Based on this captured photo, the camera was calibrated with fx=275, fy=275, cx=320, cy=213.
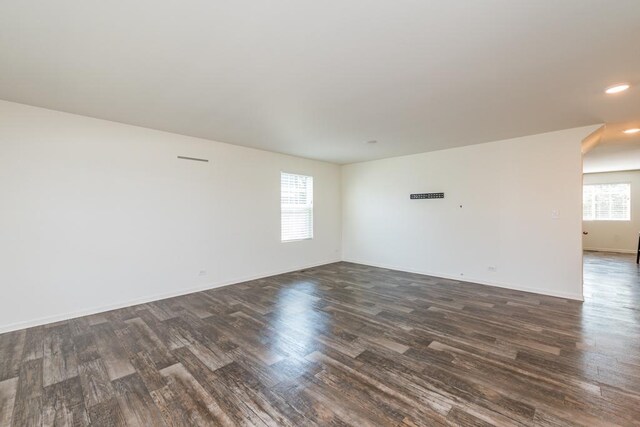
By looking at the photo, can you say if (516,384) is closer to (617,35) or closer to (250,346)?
(250,346)

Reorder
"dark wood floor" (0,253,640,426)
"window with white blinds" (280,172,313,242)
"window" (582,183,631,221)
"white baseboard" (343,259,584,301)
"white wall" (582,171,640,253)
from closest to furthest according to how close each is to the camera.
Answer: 1. "dark wood floor" (0,253,640,426)
2. "white baseboard" (343,259,584,301)
3. "window with white blinds" (280,172,313,242)
4. "white wall" (582,171,640,253)
5. "window" (582,183,631,221)

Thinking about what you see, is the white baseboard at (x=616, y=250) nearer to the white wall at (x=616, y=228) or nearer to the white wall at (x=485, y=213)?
the white wall at (x=616, y=228)

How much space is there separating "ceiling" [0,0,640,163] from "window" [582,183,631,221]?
7.09 m

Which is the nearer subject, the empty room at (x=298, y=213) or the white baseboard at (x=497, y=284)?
the empty room at (x=298, y=213)

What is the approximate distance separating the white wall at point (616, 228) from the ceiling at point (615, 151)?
0.35 m

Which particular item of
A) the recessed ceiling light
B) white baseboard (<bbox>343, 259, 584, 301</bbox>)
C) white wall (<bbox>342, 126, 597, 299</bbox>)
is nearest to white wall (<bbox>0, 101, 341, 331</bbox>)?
white wall (<bbox>342, 126, 597, 299</bbox>)

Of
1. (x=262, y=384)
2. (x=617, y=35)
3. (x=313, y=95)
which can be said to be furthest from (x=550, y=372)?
(x=313, y=95)

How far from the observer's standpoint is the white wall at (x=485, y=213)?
4223 millimetres

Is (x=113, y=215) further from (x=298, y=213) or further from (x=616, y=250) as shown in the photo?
(x=616, y=250)

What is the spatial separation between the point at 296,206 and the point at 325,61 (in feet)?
13.7

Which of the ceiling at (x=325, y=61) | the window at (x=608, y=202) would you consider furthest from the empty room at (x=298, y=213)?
the window at (x=608, y=202)

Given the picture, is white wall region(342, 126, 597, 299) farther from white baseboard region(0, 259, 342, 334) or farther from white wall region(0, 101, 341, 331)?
white baseboard region(0, 259, 342, 334)

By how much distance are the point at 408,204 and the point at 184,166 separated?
446cm

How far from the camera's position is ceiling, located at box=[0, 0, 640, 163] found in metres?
1.73
